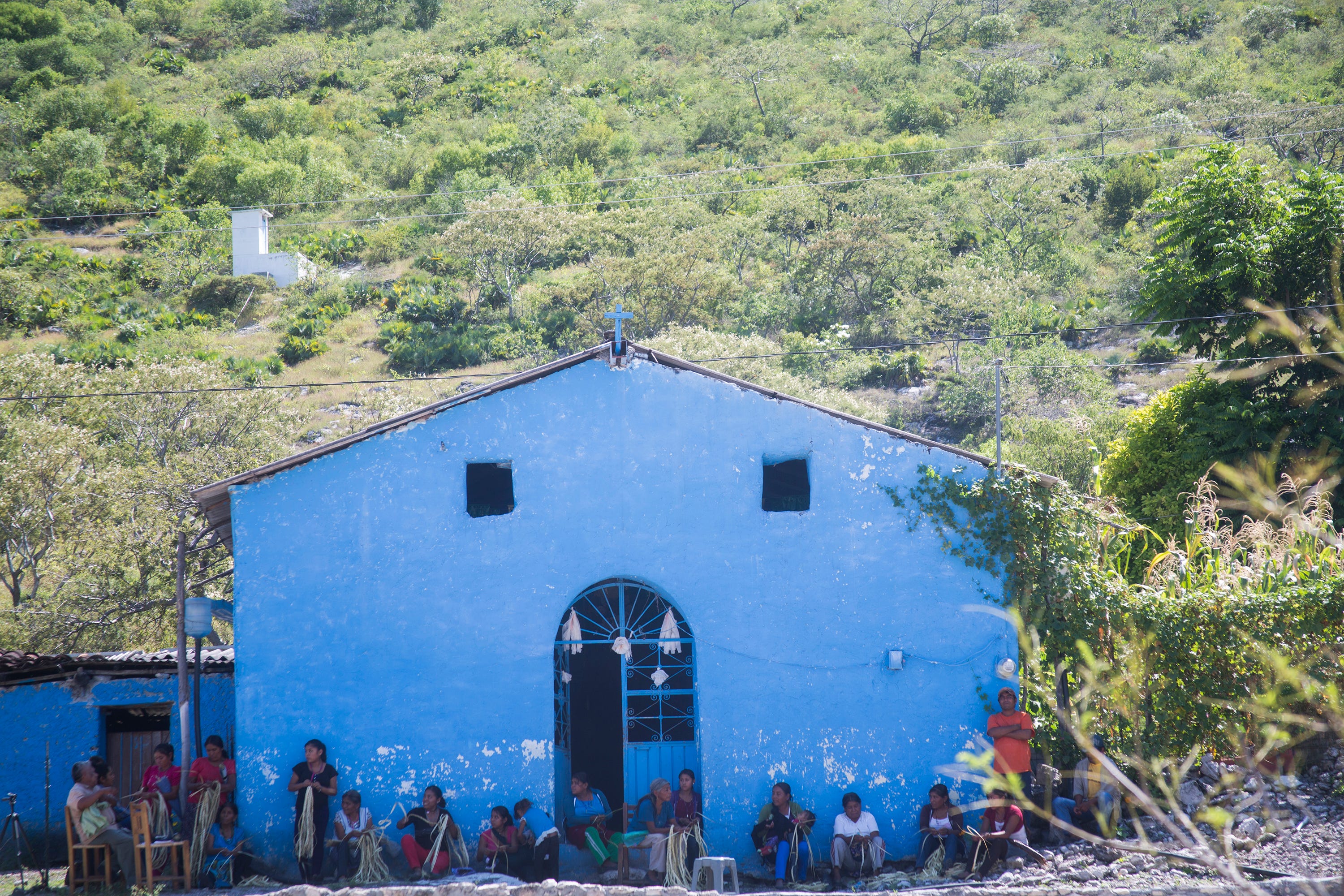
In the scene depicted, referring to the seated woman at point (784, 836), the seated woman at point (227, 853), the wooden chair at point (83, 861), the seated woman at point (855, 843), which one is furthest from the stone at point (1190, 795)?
the wooden chair at point (83, 861)

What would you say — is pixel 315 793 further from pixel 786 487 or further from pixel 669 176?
pixel 669 176

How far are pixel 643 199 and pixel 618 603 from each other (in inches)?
1657

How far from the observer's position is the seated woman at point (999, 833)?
9.93m

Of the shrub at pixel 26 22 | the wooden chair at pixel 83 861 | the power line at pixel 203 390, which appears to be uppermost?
the shrub at pixel 26 22

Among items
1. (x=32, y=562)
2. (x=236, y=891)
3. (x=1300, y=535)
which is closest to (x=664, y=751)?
(x=236, y=891)

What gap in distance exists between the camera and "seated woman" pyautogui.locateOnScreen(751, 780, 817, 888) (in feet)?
34.0

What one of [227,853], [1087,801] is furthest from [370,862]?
[1087,801]

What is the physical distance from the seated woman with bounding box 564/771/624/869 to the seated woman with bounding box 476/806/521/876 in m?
0.70

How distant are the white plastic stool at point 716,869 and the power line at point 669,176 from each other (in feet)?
143

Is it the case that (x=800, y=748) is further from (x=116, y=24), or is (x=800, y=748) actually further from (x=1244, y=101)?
(x=116, y=24)

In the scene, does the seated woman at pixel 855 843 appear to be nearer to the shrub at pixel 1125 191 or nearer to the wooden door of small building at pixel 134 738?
the wooden door of small building at pixel 134 738

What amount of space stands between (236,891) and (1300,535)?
460 inches

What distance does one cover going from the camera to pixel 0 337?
134ft

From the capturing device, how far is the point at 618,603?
11.6 metres
